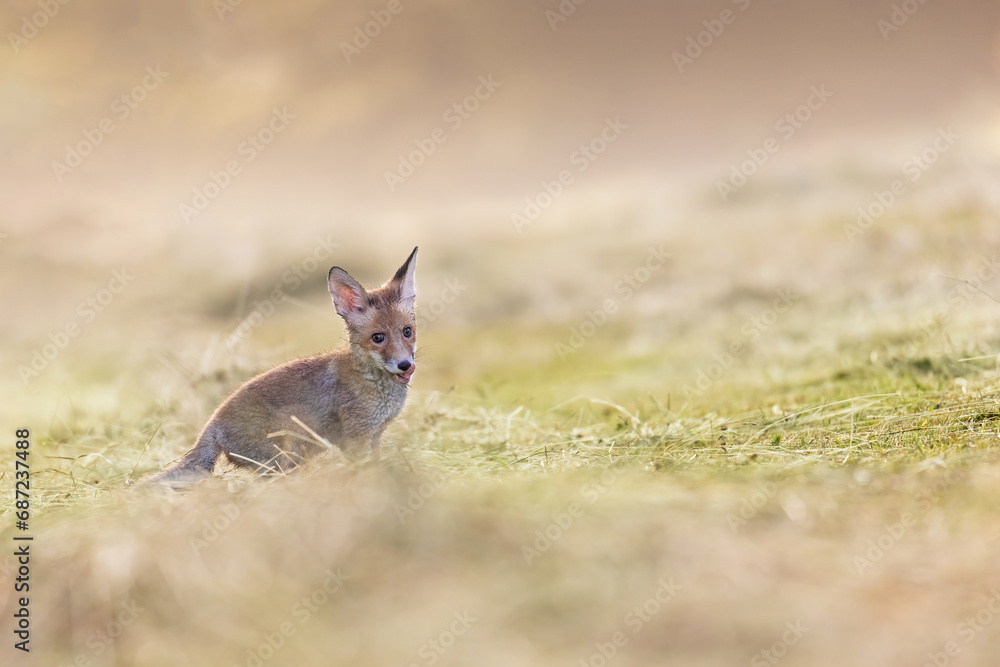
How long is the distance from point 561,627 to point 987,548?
4.91ft

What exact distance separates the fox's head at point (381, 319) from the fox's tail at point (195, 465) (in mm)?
1023

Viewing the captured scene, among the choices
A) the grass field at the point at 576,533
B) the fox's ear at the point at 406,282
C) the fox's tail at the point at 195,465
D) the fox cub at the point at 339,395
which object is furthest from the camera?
the fox's ear at the point at 406,282

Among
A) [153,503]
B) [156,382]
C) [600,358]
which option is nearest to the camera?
[153,503]

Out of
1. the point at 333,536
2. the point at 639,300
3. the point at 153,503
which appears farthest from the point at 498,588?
the point at 639,300

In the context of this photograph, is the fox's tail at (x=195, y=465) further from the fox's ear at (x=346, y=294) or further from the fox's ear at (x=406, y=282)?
the fox's ear at (x=406, y=282)

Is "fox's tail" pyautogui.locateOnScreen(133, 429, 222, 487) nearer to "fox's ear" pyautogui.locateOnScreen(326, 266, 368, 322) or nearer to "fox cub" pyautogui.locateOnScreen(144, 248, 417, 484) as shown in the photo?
"fox cub" pyautogui.locateOnScreen(144, 248, 417, 484)

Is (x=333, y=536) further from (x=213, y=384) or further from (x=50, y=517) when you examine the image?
(x=213, y=384)

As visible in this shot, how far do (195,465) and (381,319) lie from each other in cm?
138

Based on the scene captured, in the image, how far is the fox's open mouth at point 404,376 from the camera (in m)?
4.93

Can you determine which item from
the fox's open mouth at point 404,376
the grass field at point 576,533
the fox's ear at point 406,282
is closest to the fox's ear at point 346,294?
the fox's ear at point 406,282

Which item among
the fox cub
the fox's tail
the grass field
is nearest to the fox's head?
the fox cub

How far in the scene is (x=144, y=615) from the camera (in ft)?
8.60

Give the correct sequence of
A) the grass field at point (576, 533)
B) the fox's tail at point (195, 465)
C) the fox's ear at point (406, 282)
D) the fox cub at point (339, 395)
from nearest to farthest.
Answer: the grass field at point (576, 533) → the fox's tail at point (195, 465) → the fox cub at point (339, 395) → the fox's ear at point (406, 282)

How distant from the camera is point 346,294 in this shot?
16.4ft
